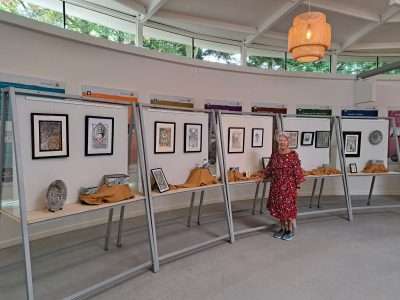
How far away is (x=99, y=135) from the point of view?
9.43 feet

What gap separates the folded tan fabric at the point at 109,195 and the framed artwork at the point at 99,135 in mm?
349

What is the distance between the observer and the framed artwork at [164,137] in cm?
340

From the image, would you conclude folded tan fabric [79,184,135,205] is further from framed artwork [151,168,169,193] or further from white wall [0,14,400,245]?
white wall [0,14,400,245]

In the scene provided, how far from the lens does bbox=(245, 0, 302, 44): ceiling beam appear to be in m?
4.90

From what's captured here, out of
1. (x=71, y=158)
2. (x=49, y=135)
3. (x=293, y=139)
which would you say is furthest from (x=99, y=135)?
(x=293, y=139)

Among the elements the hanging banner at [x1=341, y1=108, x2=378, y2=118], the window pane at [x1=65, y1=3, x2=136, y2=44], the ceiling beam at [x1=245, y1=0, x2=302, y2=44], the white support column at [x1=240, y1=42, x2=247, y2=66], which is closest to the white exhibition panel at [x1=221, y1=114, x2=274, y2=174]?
the ceiling beam at [x1=245, y1=0, x2=302, y2=44]

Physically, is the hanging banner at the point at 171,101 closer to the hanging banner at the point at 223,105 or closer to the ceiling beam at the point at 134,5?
the hanging banner at the point at 223,105

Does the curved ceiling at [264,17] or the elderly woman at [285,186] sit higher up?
the curved ceiling at [264,17]

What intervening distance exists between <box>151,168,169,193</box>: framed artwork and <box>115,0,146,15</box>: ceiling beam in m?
2.84

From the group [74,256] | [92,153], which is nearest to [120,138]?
[92,153]

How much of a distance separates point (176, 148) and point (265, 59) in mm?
3905

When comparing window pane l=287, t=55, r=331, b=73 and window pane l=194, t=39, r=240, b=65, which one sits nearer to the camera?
window pane l=194, t=39, r=240, b=65

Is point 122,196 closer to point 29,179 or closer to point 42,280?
point 29,179

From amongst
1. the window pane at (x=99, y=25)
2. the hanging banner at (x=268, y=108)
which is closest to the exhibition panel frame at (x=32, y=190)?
the window pane at (x=99, y=25)
